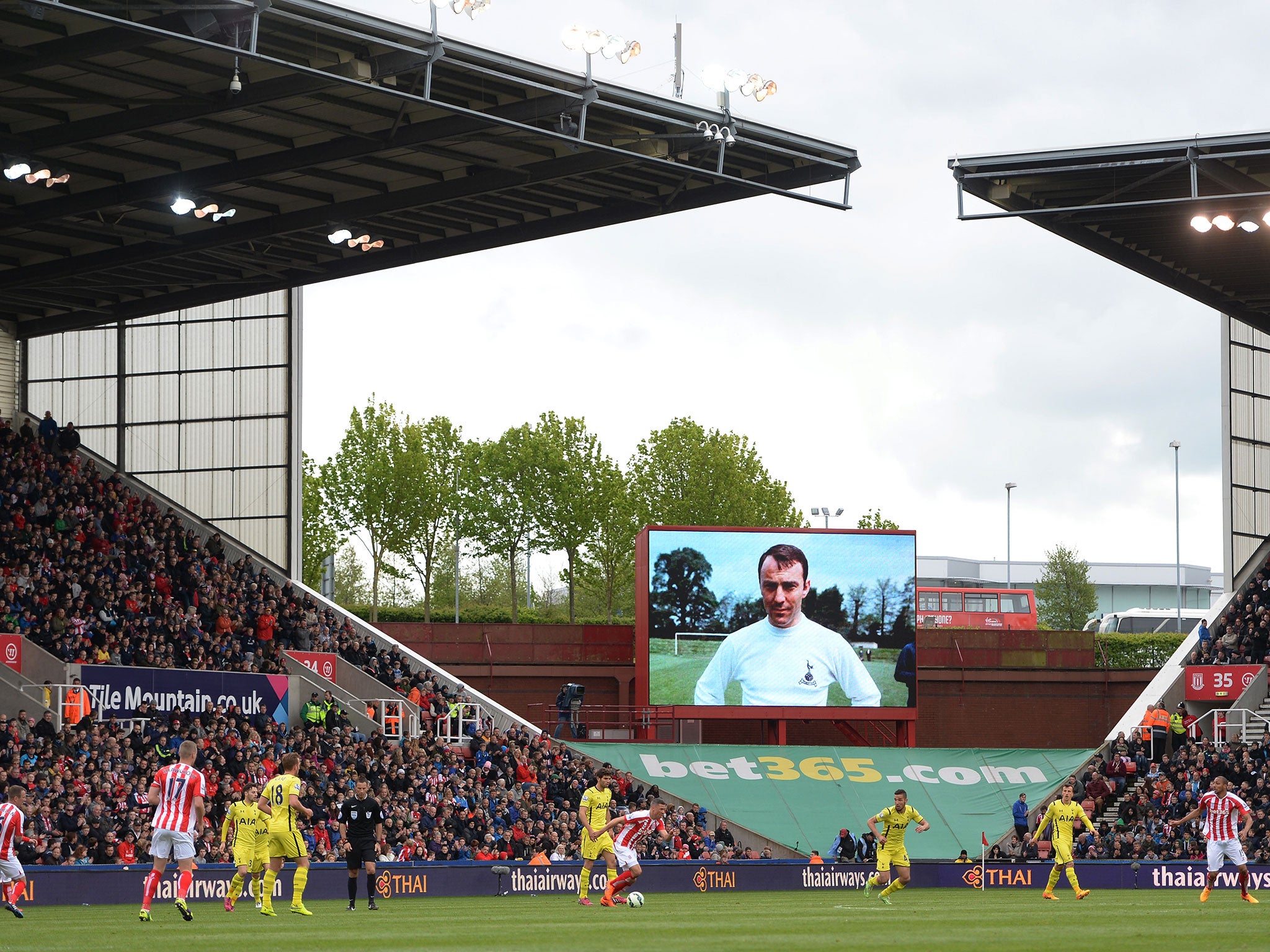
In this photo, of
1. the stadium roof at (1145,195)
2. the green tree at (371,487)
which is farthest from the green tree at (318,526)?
the stadium roof at (1145,195)

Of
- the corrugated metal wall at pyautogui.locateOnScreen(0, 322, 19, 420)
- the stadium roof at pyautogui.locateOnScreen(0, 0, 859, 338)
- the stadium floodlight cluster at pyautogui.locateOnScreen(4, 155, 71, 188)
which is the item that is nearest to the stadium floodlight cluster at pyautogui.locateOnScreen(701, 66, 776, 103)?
the stadium roof at pyautogui.locateOnScreen(0, 0, 859, 338)

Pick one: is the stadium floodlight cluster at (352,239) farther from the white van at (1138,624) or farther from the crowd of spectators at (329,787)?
the white van at (1138,624)

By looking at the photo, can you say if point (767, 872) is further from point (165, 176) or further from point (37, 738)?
point (165, 176)

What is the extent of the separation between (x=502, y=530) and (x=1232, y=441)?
34225mm

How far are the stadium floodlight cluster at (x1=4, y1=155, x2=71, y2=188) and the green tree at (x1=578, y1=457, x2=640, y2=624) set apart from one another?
41218 mm

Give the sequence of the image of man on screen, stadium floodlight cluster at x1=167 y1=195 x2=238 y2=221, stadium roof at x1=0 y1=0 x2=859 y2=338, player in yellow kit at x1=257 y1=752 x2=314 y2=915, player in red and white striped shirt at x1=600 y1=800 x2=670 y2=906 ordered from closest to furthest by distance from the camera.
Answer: player in yellow kit at x1=257 y1=752 x2=314 y2=915
player in red and white striped shirt at x1=600 y1=800 x2=670 y2=906
stadium roof at x1=0 y1=0 x2=859 y2=338
stadium floodlight cluster at x1=167 y1=195 x2=238 y2=221
the image of man on screen

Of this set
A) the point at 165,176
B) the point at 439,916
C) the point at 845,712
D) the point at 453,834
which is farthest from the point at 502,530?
the point at 439,916

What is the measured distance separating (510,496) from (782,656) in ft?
99.6

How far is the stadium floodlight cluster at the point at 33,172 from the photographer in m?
31.0

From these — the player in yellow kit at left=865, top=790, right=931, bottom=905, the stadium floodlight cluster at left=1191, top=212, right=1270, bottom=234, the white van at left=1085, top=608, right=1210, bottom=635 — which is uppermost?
the stadium floodlight cluster at left=1191, top=212, right=1270, bottom=234

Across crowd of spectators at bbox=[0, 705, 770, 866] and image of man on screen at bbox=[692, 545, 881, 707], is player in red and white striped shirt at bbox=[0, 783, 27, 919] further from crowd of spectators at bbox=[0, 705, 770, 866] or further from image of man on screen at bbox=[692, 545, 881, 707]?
image of man on screen at bbox=[692, 545, 881, 707]

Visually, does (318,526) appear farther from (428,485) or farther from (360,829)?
(360,829)

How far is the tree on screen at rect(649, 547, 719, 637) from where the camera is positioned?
47.5 meters

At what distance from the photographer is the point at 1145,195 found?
3519cm
